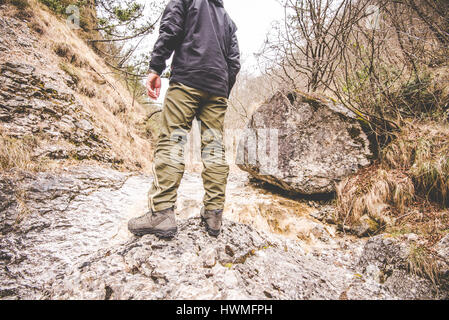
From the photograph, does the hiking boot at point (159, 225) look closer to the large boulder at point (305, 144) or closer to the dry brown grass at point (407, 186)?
the large boulder at point (305, 144)

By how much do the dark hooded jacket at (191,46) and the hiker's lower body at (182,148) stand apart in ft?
0.40

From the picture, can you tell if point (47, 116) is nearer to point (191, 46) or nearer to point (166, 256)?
point (191, 46)

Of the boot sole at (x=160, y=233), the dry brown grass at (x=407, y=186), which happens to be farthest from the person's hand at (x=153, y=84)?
the dry brown grass at (x=407, y=186)

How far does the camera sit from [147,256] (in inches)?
66.5

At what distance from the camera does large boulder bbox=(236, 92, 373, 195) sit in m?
3.25

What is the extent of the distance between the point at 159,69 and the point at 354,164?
122 inches

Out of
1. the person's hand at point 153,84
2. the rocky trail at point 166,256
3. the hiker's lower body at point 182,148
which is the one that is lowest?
the rocky trail at point 166,256

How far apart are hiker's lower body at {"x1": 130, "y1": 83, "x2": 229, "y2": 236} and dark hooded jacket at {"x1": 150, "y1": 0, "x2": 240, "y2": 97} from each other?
122mm

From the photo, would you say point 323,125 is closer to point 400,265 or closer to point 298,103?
point 298,103

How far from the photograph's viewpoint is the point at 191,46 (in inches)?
72.6

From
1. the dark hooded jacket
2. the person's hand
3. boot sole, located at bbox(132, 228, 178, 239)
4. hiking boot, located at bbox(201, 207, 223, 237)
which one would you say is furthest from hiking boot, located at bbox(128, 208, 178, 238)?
the dark hooded jacket

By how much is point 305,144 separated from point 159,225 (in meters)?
2.69

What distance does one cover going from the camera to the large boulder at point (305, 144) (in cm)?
325
